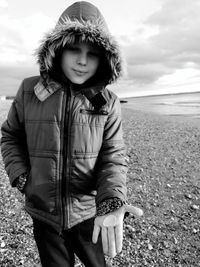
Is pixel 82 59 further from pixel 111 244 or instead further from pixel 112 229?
pixel 111 244

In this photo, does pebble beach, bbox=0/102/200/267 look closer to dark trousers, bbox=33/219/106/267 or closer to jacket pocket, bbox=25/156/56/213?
dark trousers, bbox=33/219/106/267

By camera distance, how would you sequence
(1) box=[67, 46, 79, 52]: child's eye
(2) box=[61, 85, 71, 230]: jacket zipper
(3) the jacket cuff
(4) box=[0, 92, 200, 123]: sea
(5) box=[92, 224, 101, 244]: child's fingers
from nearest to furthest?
(5) box=[92, 224, 101, 244]: child's fingers
(3) the jacket cuff
(2) box=[61, 85, 71, 230]: jacket zipper
(1) box=[67, 46, 79, 52]: child's eye
(4) box=[0, 92, 200, 123]: sea

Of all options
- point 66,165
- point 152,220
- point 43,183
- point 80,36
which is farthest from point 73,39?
point 152,220

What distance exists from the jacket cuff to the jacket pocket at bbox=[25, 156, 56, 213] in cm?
59

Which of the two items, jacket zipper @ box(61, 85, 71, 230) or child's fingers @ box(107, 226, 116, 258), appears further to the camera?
jacket zipper @ box(61, 85, 71, 230)

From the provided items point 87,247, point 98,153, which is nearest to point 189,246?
point 87,247

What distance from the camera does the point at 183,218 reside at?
6078 mm

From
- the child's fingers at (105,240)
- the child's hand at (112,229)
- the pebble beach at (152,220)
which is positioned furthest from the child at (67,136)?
the pebble beach at (152,220)

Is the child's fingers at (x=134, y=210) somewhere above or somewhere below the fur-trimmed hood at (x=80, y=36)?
below

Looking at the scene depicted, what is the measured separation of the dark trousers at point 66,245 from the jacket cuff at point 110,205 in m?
0.66

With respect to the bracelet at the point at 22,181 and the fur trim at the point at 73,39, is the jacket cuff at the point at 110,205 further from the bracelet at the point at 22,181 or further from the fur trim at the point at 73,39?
the fur trim at the point at 73,39

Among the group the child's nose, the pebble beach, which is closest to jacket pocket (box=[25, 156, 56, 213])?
the child's nose

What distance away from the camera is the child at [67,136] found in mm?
2832

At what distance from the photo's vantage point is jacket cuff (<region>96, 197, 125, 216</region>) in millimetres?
2479
